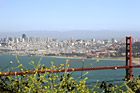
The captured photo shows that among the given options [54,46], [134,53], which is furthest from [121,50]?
[54,46]

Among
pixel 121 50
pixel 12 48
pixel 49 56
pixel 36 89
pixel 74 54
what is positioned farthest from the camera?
pixel 12 48

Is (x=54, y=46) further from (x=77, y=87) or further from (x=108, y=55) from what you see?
(x=77, y=87)

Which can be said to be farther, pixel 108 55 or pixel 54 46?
pixel 54 46

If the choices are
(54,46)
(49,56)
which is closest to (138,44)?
(49,56)

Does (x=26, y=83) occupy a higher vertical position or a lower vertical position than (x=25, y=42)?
higher

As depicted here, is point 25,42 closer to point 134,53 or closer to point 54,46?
point 54,46

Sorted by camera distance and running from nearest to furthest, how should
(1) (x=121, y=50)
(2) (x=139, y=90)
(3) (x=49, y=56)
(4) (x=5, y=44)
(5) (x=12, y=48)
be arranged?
1. (2) (x=139, y=90)
2. (1) (x=121, y=50)
3. (3) (x=49, y=56)
4. (5) (x=12, y=48)
5. (4) (x=5, y=44)

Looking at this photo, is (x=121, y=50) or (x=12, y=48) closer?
(x=121, y=50)

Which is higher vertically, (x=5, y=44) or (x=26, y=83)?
(x=26, y=83)

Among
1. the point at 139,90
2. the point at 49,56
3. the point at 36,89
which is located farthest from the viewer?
the point at 49,56
